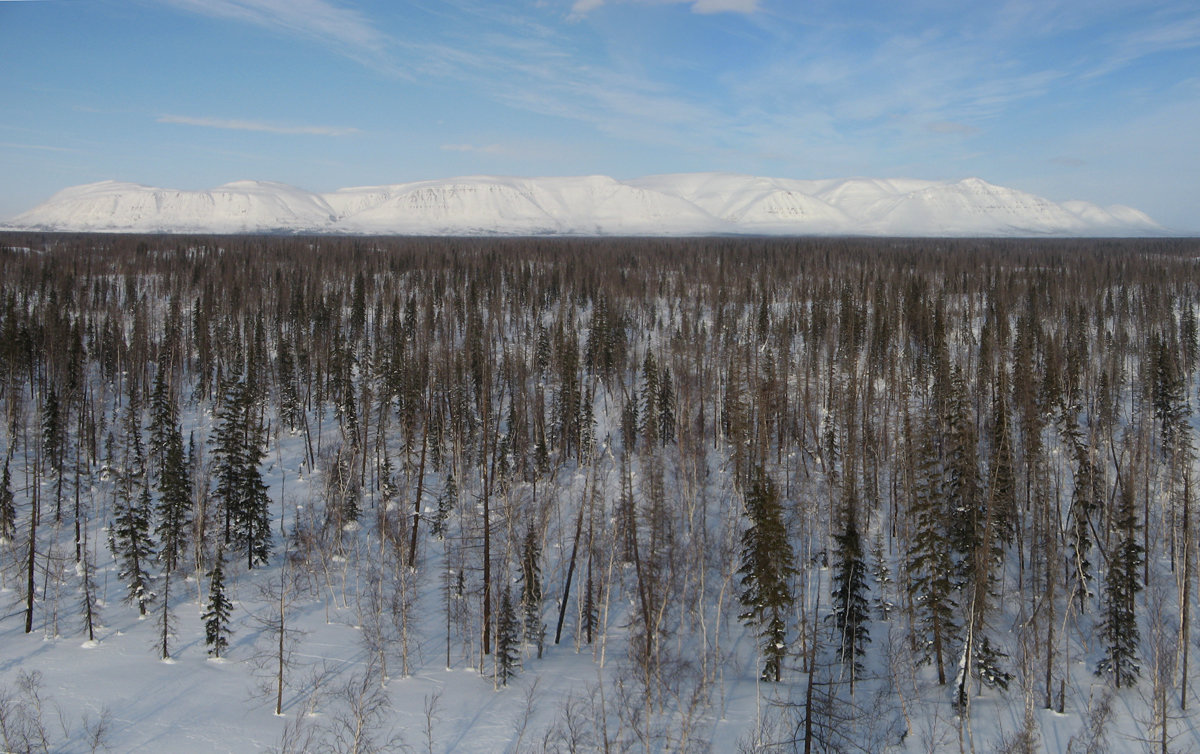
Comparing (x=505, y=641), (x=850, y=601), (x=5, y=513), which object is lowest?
(x=505, y=641)

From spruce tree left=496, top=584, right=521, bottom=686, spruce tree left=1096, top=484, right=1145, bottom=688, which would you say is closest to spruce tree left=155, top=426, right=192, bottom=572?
spruce tree left=496, top=584, right=521, bottom=686

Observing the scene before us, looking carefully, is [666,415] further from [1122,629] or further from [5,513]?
[5,513]

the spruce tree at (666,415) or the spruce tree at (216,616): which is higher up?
the spruce tree at (666,415)

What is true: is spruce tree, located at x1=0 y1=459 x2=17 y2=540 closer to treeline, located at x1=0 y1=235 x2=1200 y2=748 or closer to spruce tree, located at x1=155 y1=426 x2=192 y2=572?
treeline, located at x1=0 y1=235 x2=1200 y2=748

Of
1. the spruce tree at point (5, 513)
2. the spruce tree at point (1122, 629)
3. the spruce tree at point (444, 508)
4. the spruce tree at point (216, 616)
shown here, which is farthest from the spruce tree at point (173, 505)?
the spruce tree at point (1122, 629)

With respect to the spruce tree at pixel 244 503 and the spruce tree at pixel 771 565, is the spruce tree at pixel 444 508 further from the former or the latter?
the spruce tree at pixel 771 565

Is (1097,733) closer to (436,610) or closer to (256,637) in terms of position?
(436,610)

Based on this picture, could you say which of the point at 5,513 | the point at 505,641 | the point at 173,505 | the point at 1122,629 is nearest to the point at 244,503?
the point at 173,505

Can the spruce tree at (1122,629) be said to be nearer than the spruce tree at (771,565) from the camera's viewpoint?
No

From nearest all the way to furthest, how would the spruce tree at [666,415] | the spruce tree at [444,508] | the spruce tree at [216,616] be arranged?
the spruce tree at [216,616], the spruce tree at [444,508], the spruce tree at [666,415]
